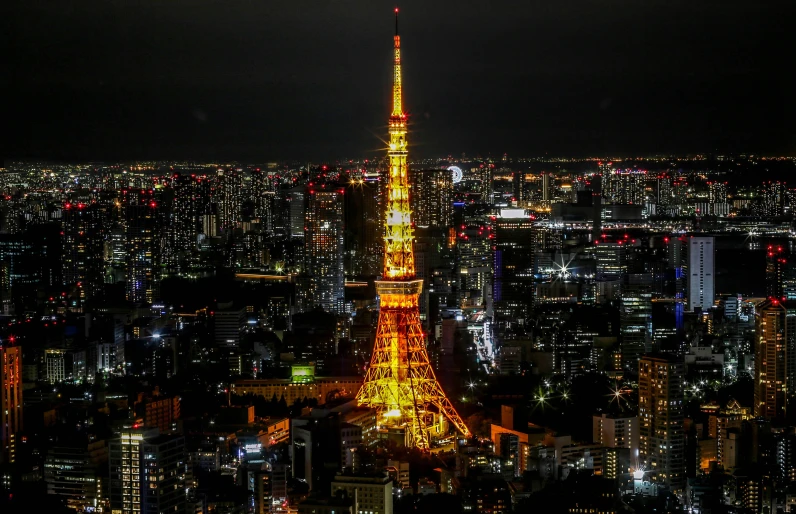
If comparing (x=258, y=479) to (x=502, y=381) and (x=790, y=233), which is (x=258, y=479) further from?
(x=790, y=233)

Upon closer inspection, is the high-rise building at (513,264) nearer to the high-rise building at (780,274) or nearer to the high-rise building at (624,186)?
the high-rise building at (624,186)

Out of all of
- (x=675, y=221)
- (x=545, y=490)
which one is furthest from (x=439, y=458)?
(x=675, y=221)

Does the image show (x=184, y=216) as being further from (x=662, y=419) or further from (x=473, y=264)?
(x=662, y=419)

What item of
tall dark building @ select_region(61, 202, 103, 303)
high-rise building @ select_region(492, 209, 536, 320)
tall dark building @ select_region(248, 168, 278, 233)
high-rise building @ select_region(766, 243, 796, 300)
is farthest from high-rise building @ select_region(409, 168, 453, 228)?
high-rise building @ select_region(766, 243, 796, 300)

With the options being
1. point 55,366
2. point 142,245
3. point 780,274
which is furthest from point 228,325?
point 780,274

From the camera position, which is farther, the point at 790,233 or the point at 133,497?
the point at 790,233

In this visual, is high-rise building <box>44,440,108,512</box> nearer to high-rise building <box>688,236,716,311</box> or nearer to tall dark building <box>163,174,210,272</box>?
tall dark building <box>163,174,210,272</box>
